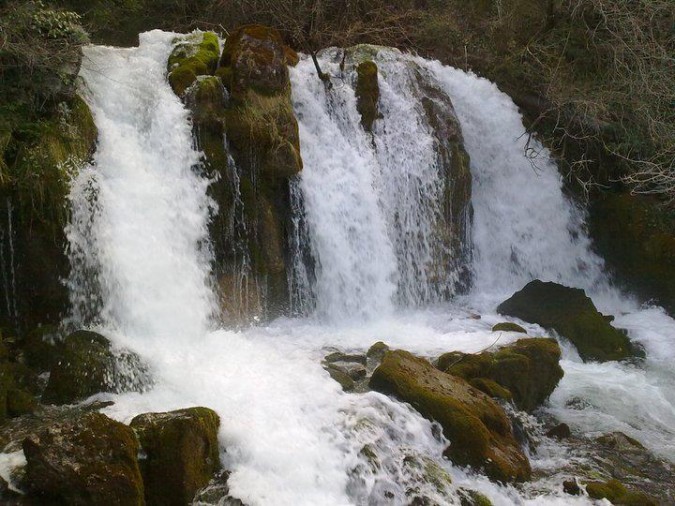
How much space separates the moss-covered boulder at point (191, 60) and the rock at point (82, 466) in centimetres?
574

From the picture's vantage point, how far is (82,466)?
14.5 ft

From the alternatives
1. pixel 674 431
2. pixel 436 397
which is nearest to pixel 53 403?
pixel 436 397

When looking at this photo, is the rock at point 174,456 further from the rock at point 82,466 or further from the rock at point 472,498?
the rock at point 472,498

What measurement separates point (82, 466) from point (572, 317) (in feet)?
25.4

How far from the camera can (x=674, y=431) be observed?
7.51m

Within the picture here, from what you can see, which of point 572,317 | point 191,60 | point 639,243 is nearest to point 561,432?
point 572,317

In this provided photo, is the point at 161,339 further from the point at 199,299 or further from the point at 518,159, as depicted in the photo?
the point at 518,159

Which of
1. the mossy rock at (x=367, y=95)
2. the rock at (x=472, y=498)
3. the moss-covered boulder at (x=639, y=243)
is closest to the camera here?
the rock at (x=472, y=498)

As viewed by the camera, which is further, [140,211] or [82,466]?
[140,211]

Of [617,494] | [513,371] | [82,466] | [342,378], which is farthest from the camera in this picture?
[513,371]

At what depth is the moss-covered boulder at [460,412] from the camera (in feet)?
19.6

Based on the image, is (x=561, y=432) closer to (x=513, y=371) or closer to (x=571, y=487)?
(x=513, y=371)

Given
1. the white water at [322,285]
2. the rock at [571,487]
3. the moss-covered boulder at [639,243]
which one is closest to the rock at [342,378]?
the white water at [322,285]

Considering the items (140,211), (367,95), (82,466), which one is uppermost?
(367,95)
